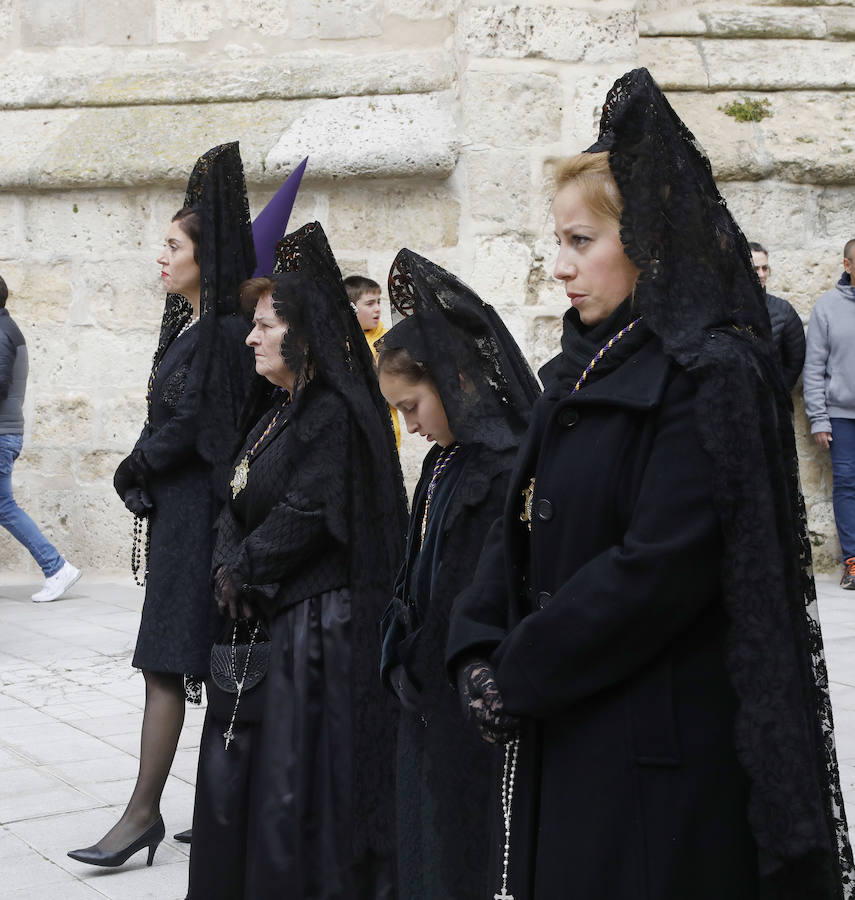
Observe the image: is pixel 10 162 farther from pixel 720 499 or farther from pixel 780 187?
pixel 720 499

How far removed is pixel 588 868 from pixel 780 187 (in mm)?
7486

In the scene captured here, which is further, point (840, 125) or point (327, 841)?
point (840, 125)

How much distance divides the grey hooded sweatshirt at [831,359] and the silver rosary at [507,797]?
6847mm

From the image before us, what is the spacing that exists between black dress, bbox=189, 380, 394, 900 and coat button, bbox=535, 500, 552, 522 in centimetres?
142

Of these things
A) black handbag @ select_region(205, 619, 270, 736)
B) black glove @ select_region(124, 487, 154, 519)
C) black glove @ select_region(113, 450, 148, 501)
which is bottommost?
black handbag @ select_region(205, 619, 270, 736)

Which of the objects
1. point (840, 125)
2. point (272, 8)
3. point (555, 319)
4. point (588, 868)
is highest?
point (272, 8)

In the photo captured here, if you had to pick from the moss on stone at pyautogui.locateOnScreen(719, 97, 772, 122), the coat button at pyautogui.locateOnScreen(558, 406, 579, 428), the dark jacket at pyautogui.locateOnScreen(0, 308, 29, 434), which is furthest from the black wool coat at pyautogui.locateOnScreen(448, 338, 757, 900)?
the moss on stone at pyautogui.locateOnScreen(719, 97, 772, 122)

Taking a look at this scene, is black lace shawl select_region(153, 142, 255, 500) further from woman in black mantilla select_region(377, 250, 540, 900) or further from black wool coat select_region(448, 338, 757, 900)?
black wool coat select_region(448, 338, 757, 900)

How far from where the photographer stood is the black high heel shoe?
4051 millimetres

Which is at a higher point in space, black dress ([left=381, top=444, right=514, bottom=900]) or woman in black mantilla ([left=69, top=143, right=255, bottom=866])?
woman in black mantilla ([left=69, top=143, right=255, bottom=866])

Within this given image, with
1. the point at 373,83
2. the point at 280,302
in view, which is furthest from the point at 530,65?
the point at 280,302

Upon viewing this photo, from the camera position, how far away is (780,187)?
8836mm

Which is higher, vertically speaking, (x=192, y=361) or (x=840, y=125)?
(x=840, y=125)

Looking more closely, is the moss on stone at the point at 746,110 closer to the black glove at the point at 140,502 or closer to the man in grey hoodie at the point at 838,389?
the man in grey hoodie at the point at 838,389
